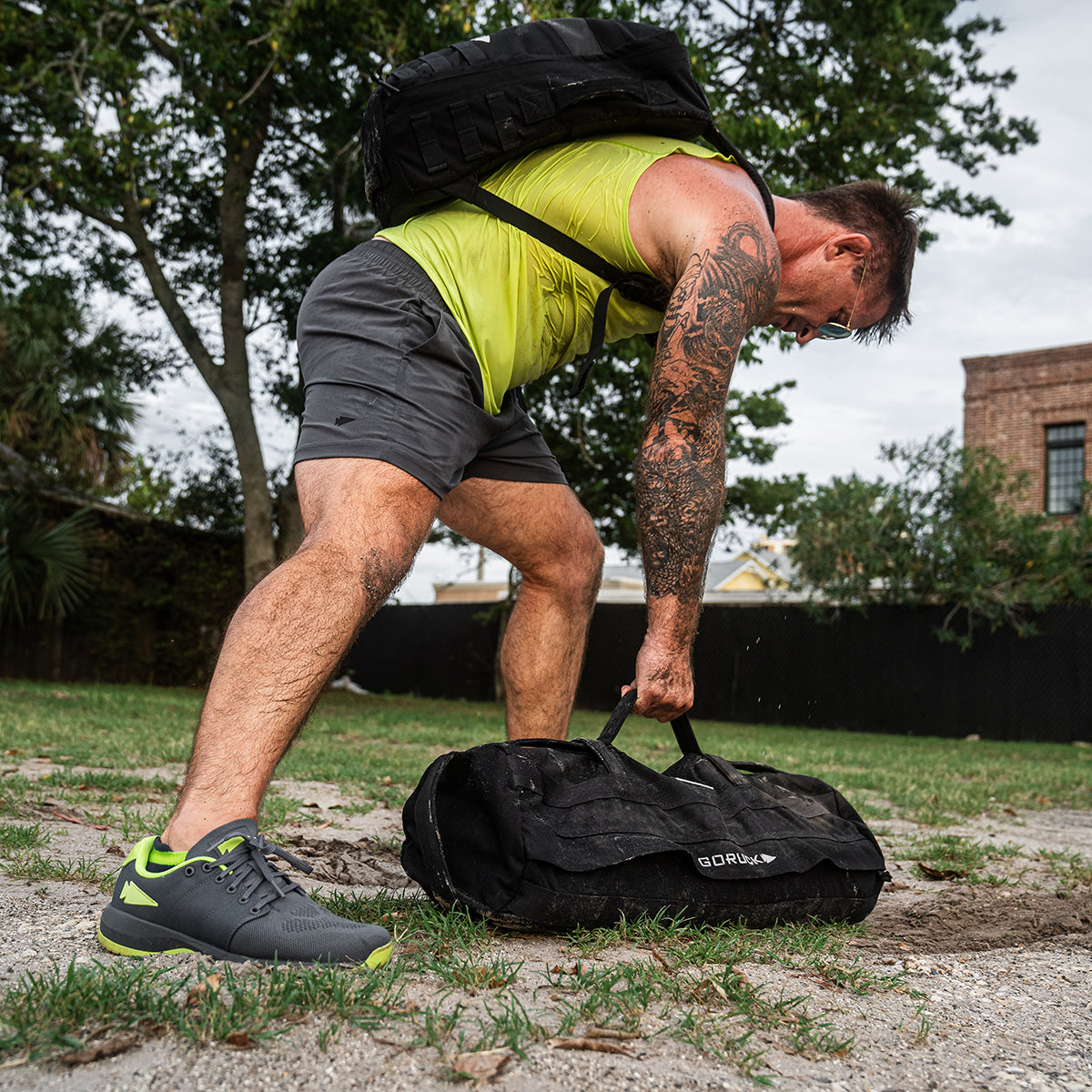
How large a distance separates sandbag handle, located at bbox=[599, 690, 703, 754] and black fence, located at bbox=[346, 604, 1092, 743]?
10602mm

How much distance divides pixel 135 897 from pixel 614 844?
0.83 m

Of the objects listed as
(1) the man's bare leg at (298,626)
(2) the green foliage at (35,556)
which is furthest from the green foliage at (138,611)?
(1) the man's bare leg at (298,626)

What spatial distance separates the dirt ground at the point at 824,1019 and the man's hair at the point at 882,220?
162cm

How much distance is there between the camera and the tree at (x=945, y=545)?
42.8ft

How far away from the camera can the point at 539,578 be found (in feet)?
9.05

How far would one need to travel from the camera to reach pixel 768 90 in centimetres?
1055

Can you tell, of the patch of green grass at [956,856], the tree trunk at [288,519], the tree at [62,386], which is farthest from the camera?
the tree trunk at [288,519]

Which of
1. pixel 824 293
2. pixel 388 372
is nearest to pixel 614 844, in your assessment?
pixel 388 372

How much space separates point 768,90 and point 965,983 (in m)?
10.7

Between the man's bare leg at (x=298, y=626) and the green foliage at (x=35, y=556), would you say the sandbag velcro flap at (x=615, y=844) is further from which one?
the green foliage at (x=35, y=556)

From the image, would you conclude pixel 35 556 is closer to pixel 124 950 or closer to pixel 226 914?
pixel 124 950

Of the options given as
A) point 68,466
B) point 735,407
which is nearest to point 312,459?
point 68,466

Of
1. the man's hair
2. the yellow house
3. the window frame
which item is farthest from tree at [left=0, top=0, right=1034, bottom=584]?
the yellow house

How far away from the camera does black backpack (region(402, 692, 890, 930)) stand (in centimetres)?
177
